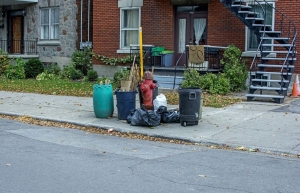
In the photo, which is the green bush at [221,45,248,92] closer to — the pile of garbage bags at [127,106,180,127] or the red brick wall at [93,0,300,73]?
the red brick wall at [93,0,300,73]

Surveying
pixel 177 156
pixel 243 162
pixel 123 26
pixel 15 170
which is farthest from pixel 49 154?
pixel 123 26

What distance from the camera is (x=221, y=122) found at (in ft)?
39.4

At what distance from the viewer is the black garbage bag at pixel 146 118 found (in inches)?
448

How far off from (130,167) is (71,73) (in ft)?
48.6

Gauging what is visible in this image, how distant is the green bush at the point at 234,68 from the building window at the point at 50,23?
35.2ft

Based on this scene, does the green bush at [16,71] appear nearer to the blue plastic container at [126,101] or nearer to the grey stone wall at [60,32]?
the grey stone wall at [60,32]

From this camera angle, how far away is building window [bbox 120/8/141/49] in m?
21.1

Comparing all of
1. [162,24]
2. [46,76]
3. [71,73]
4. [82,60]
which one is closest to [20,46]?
A: [46,76]

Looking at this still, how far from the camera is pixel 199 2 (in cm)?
1900

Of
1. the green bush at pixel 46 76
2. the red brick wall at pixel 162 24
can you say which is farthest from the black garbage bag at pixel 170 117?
the green bush at pixel 46 76

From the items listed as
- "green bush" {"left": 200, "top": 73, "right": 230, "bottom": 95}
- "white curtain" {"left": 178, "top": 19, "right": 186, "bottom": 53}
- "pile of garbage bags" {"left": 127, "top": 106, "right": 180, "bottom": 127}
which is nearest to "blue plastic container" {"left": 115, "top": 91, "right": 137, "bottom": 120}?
"pile of garbage bags" {"left": 127, "top": 106, "right": 180, "bottom": 127}

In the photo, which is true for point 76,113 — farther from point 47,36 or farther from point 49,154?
point 47,36

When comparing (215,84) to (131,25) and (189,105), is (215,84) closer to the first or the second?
(189,105)

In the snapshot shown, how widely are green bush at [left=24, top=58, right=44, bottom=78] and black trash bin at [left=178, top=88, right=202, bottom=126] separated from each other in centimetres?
1381
